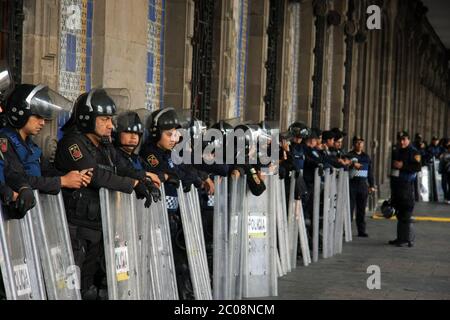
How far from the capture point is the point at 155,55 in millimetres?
11938

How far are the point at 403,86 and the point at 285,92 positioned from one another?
1924 cm

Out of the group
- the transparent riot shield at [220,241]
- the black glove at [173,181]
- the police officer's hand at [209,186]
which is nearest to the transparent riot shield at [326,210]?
the transparent riot shield at [220,241]

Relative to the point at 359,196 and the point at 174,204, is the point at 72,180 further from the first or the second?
the point at 359,196

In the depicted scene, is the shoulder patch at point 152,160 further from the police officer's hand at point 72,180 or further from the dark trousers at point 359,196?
the dark trousers at point 359,196

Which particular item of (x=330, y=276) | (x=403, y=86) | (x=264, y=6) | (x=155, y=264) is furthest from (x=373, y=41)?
(x=155, y=264)

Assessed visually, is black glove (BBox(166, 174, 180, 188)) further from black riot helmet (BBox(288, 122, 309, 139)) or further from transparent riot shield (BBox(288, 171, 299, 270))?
black riot helmet (BBox(288, 122, 309, 139))

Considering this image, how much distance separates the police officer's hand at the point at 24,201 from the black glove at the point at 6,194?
44 mm

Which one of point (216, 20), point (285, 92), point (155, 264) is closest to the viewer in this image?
point (155, 264)

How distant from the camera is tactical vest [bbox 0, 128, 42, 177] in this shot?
6.54 meters

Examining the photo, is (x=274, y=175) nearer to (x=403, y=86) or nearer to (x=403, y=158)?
(x=403, y=158)

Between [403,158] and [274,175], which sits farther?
[403,158]

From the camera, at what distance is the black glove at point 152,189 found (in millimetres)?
7266

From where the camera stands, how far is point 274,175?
34.8ft

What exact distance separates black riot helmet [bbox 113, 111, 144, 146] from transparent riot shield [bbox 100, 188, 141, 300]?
1098 mm
